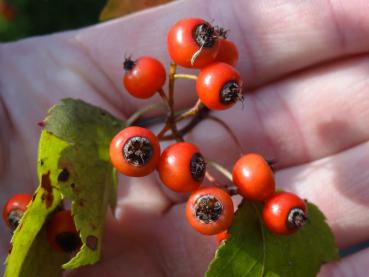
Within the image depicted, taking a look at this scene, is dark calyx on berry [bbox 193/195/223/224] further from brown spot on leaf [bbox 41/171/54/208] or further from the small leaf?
the small leaf

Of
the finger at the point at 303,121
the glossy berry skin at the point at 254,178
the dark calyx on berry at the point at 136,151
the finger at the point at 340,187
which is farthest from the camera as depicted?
the finger at the point at 303,121

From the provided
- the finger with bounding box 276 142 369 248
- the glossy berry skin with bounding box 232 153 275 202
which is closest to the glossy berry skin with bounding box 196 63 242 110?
the glossy berry skin with bounding box 232 153 275 202

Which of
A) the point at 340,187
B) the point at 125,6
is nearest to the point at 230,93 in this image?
the point at 340,187

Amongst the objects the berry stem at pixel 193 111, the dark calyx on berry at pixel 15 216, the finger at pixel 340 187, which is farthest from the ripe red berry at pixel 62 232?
the finger at pixel 340 187

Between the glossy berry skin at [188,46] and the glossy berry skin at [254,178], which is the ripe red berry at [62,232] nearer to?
the glossy berry skin at [254,178]

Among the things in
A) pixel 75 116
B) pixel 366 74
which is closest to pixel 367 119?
pixel 366 74

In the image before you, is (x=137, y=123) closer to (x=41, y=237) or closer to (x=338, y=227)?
(x=41, y=237)

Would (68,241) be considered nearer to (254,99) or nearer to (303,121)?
(254,99)
